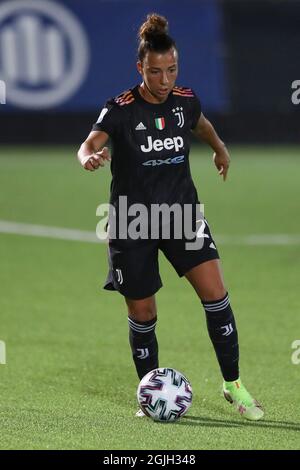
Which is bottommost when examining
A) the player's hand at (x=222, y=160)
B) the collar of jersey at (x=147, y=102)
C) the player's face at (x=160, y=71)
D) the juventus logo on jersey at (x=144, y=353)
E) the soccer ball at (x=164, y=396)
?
the soccer ball at (x=164, y=396)

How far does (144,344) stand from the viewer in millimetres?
7000

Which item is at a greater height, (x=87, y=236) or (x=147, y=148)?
(x=147, y=148)

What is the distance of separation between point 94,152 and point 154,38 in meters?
0.74

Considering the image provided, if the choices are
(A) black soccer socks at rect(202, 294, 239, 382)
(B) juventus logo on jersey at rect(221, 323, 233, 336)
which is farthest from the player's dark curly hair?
(B) juventus logo on jersey at rect(221, 323, 233, 336)

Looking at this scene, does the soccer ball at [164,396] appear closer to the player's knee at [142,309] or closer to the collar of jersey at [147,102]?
the player's knee at [142,309]

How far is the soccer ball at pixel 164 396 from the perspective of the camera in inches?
259

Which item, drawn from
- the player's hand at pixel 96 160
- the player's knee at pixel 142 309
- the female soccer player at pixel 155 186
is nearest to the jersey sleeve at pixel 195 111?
the female soccer player at pixel 155 186

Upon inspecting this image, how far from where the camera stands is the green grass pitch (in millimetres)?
6262

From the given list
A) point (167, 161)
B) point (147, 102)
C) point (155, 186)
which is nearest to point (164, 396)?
point (155, 186)

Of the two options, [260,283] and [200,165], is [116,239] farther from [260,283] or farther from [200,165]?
[200,165]

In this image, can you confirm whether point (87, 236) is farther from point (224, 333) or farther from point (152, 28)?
point (152, 28)

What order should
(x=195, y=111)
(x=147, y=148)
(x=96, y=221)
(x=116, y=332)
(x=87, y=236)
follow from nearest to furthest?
(x=147, y=148), (x=195, y=111), (x=116, y=332), (x=87, y=236), (x=96, y=221)

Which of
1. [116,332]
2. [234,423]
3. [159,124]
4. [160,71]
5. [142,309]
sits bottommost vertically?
[116,332]

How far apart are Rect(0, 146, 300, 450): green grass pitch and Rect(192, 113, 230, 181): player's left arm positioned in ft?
4.85
